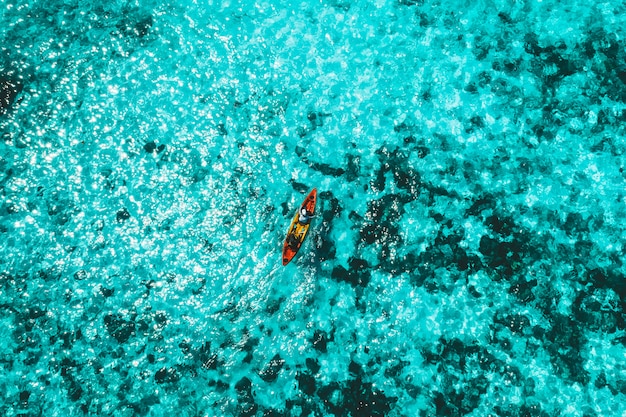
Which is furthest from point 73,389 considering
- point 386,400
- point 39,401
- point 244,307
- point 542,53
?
point 542,53

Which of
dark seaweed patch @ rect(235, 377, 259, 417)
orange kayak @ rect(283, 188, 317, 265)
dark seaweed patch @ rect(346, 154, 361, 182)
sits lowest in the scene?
dark seaweed patch @ rect(235, 377, 259, 417)

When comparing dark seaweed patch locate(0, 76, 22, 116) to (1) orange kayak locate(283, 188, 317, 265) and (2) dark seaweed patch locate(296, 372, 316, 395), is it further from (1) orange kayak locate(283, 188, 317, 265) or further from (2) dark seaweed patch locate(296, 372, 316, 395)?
(2) dark seaweed patch locate(296, 372, 316, 395)

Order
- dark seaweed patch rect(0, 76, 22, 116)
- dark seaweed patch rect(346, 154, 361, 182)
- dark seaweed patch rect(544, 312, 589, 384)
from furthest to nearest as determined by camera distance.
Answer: dark seaweed patch rect(0, 76, 22, 116) → dark seaweed patch rect(346, 154, 361, 182) → dark seaweed patch rect(544, 312, 589, 384)

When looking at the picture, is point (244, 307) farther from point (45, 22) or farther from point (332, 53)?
point (45, 22)

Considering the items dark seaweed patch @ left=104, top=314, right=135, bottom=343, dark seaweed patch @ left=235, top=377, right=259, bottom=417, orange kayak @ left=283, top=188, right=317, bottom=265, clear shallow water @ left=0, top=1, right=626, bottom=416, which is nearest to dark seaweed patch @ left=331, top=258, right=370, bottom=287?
clear shallow water @ left=0, top=1, right=626, bottom=416

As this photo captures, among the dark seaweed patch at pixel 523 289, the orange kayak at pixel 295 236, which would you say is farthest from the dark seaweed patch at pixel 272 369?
the dark seaweed patch at pixel 523 289

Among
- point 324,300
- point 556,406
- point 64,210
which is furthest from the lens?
point 64,210

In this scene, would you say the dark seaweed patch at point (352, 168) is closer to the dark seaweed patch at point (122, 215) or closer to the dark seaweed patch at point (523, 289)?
the dark seaweed patch at point (523, 289)

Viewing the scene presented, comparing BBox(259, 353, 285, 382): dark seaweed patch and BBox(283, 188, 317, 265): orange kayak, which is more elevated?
BBox(283, 188, 317, 265): orange kayak
